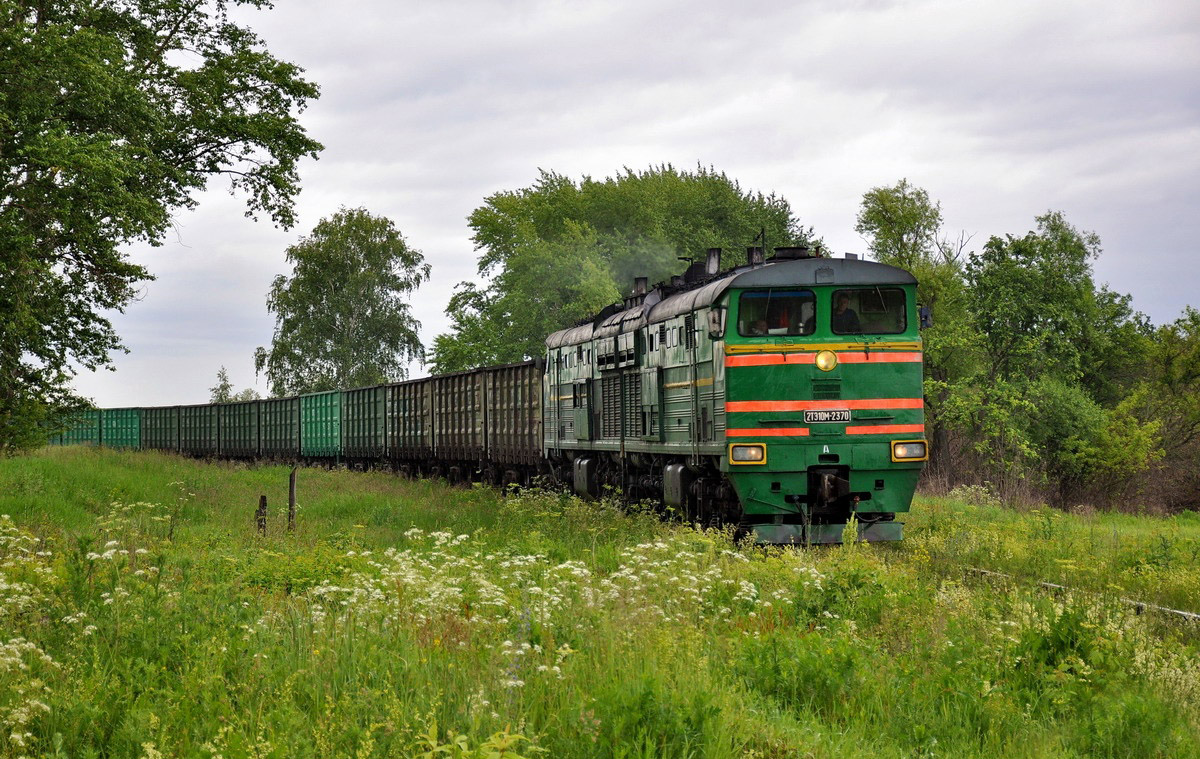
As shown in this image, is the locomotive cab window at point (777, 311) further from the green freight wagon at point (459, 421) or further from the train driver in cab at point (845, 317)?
the green freight wagon at point (459, 421)

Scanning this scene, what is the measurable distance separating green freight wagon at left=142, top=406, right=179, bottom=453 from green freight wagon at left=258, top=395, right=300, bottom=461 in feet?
32.4

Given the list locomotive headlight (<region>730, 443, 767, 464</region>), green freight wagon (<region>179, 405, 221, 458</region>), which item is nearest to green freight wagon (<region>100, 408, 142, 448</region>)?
green freight wagon (<region>179, 405, 221, 458</region>)

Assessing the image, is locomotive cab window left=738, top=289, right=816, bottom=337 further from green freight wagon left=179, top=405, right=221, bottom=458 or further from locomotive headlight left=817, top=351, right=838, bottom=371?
green freight wagon left=179, top=405, right=221, bottom=458

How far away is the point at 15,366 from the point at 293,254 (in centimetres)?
4453

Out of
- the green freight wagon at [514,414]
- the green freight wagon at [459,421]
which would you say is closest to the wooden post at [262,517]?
the green freight wagon at [514,414]

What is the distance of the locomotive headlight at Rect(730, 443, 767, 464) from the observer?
1398 cm

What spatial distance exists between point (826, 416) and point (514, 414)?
13.7m

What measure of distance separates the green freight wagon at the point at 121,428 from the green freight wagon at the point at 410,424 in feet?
93.3

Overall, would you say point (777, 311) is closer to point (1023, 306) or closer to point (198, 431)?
point (1023, 306)

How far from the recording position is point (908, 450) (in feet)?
46.9

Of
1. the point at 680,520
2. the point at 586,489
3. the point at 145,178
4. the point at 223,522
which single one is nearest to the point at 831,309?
the point at 680,520

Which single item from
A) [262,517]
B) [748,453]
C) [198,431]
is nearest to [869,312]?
[748,453]

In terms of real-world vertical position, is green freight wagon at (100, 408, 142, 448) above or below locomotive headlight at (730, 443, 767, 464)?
above

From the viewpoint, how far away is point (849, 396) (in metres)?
14.3
